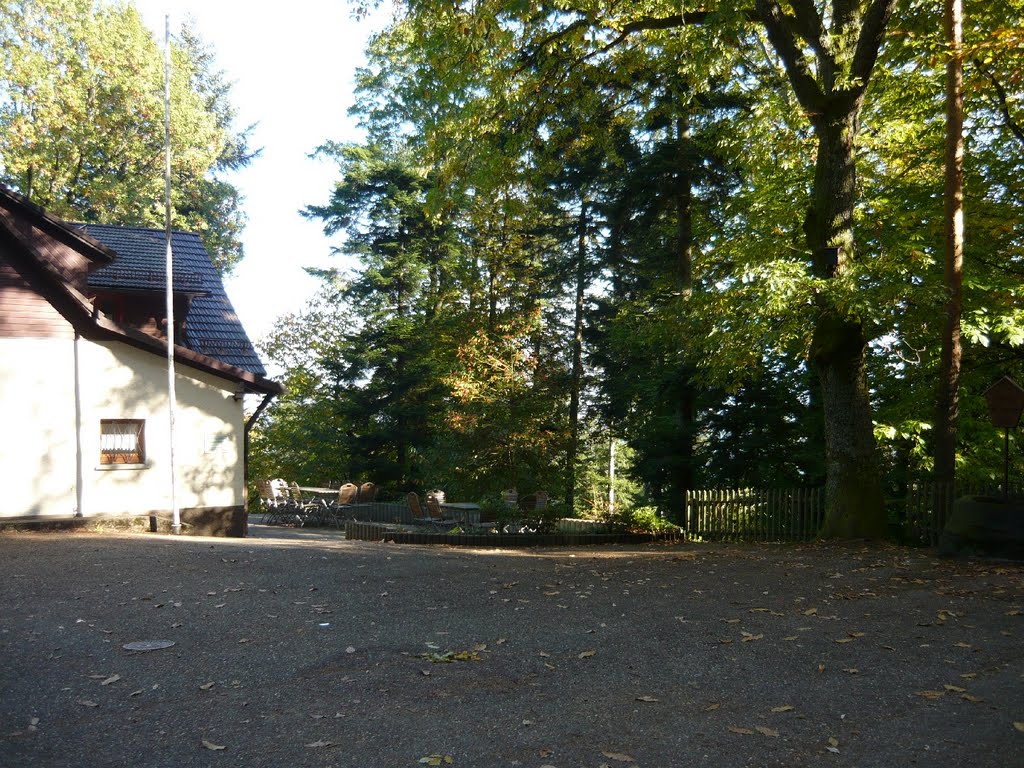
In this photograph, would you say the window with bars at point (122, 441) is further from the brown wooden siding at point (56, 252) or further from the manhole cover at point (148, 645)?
the manhole cover at point (148, 645)

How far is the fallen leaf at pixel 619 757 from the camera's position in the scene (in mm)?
5168

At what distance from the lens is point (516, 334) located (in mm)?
27828

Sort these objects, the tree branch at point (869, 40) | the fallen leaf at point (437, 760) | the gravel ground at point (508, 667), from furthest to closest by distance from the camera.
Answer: the tree branch at point (869, 40) < the gravel ground at point (508, 667) < the fallen leaf at point (437, 760)

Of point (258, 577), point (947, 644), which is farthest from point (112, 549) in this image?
point (947, 644)

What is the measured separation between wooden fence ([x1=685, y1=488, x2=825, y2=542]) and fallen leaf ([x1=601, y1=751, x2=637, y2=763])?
17.0 metres

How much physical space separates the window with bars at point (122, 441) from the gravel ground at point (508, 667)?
7.65m

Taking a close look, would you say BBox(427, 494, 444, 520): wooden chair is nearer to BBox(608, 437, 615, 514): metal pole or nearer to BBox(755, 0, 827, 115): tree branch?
BBox(755, 0, 827, 115): tree branch

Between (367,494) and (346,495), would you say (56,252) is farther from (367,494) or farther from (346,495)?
(367,494)

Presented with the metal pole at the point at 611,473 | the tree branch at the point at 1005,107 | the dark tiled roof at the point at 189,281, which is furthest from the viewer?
the metal pole at the point at 611,473

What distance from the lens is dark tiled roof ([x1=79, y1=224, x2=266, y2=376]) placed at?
22797mm

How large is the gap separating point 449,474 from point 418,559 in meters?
13.4

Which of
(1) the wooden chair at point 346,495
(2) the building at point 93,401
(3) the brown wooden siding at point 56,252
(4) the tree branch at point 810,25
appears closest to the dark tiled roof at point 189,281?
(2) the building at point 93,401

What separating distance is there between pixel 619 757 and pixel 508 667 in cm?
202

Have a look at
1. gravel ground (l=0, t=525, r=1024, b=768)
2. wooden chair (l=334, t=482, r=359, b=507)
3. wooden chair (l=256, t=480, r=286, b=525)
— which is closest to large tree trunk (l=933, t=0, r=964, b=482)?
gravel ground (l=0, t=525, r=1024, b=768)
